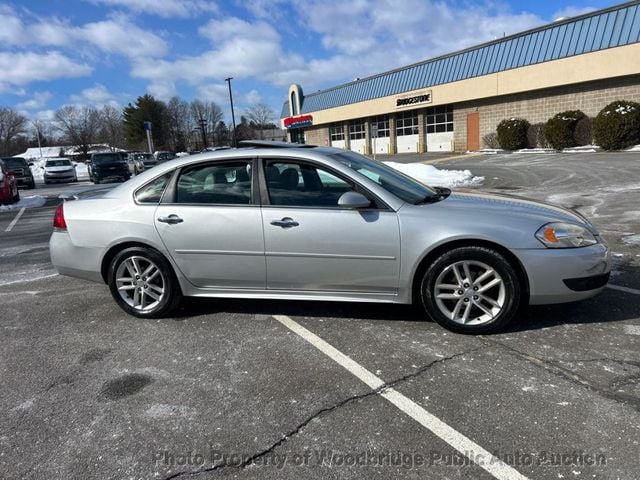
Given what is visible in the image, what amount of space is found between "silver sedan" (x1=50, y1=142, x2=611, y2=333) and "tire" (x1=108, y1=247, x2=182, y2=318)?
0.01 meters

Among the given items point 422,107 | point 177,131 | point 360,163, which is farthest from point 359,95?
point 177,131

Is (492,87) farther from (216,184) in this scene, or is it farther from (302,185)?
(216,184)

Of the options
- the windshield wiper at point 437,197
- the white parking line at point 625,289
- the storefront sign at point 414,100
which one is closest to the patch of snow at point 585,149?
the storefront sign at point 414,100

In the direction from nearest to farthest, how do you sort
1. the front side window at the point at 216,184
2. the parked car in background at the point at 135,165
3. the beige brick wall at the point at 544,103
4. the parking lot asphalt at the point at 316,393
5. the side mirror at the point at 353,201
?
the parking lot asphalt at the point at 316,393
the side mirror at the point at 353,201
the front side window at the point at 216,184
the beige brick wall at the point at 544,103
the parked car in background at the point at 135,165

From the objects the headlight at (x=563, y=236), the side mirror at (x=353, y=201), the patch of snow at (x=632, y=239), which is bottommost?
the patch of snow at (x=632, y=239)

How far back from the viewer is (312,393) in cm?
302

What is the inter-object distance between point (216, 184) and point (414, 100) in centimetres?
3280

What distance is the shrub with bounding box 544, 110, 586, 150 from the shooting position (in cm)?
2445

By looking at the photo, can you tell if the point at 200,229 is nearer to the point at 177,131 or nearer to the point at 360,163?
the point at 360,163

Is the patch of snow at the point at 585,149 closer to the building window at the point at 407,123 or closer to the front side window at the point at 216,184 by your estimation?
the building window at the point at 407,123

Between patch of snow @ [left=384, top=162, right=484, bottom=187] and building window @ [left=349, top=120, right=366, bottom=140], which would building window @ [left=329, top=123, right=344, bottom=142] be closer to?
building window @ [left=349, top=120, right=366, bottom=140]

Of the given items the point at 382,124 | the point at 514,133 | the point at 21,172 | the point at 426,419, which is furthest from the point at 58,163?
the point at 426,419

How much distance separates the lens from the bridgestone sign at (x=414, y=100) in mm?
33513

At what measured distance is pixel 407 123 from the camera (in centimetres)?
3684
